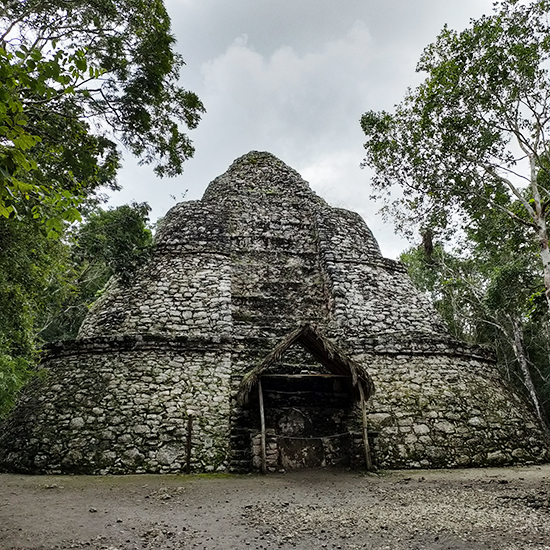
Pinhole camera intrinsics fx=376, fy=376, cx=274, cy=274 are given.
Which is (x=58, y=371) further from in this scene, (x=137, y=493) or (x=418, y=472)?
(x=418, y=472)

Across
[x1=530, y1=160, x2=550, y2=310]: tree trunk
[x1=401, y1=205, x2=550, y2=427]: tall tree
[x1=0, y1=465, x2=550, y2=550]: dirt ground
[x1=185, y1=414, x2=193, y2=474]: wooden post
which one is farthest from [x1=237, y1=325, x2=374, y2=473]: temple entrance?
[x1=401, y1=205, x2=550, y2=427]: tall tree

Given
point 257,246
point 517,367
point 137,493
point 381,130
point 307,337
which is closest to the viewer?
point 137,493

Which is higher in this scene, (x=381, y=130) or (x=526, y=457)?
(x=381, y=130)

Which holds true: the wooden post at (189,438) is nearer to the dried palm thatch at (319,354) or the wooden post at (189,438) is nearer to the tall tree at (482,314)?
the dried palm thatch at (319,354)

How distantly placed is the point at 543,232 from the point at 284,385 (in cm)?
668

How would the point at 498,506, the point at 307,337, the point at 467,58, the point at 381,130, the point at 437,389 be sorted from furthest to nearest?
1. the point at 381,130
2. the point at 467,58
3. the point at 437,389
4. the point at 307,337
5. the point at 498,506

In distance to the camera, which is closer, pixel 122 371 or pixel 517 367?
pixel 122 371

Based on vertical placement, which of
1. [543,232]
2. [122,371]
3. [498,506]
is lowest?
[498,506]

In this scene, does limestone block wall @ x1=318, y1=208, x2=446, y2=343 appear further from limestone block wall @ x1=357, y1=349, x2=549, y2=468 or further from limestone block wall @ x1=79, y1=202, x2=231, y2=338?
limestone block wall @ x1=79, y1=202, x2=231, y2=338

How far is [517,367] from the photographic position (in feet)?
70.9

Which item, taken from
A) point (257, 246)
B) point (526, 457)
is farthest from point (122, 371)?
point (526, 457)

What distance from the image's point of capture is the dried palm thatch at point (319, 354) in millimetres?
7133

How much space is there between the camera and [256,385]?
7.38 meters

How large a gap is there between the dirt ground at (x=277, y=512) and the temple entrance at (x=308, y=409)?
65 centimetres
